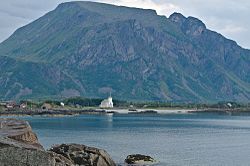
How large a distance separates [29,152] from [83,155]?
29.3 m

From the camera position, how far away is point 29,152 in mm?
28297

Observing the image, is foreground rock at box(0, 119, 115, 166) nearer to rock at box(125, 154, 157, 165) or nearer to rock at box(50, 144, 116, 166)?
rock at box(50, 144, 116, 166)

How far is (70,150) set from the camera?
5850cm

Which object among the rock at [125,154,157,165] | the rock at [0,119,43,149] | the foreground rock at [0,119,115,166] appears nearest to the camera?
the foreground rock at [0,119,115,166]

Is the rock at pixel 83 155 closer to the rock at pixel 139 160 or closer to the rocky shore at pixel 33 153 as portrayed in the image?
the rocky shore at pixel 33 153

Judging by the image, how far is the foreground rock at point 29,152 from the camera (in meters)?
28.2

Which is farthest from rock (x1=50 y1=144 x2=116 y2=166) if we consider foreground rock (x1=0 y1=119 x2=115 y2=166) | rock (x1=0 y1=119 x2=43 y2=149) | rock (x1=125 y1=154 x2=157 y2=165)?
rock (x1=0 y1=119 x2=43 y2=149)

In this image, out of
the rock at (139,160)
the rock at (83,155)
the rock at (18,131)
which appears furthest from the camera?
the rock at (139,160)

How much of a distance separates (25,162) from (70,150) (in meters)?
30.5

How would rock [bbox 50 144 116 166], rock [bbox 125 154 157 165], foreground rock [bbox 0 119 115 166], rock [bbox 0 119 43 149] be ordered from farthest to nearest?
rock [bbox 125 154 157 165] → rock [bbox 50 144 116 166] → rock [bbox 0 119 43 149] → foreground rock [bbox 0 119 115 166]

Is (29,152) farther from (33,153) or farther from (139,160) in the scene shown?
(139,160)

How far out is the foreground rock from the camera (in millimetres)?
28219

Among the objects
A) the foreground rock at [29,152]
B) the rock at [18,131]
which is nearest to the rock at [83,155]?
the foreground rock at [29,152]

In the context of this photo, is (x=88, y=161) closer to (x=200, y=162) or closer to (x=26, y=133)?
(x=26, y=133)
